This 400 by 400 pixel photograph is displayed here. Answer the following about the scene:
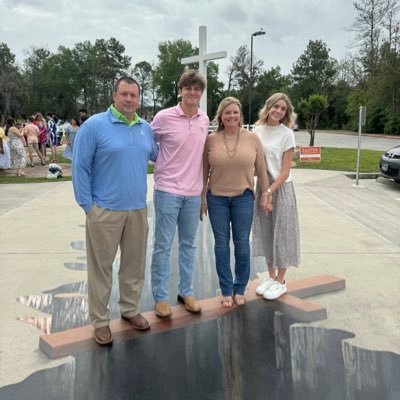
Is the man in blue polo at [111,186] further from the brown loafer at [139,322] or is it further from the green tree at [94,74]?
the green tree at [94,74]

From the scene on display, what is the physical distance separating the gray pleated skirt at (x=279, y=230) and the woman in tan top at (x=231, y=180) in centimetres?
16

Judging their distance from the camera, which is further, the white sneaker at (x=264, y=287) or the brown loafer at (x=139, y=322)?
the white sneaker at (x=264, y=287)

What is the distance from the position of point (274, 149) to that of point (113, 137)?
1.29 meters

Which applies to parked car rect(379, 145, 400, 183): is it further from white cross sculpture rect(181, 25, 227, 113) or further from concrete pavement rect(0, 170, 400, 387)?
white cross sculpture rect(181, 25, 227, 113)

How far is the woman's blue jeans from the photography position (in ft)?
11.1

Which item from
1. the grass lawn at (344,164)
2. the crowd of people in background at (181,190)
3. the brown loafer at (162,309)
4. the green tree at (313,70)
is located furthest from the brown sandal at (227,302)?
the green tree at (313,70)

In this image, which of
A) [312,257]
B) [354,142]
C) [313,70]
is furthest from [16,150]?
[313,70]

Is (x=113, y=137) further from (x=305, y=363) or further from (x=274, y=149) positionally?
(x=305, y=363)

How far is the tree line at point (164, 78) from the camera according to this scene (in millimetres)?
55344

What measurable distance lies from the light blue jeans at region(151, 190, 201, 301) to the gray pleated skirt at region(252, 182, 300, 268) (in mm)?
604

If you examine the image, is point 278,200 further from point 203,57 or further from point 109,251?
point 203,57

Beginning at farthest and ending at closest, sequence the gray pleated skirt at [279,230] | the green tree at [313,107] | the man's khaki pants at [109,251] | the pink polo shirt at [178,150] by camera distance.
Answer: the green tree at [313,107] → the gray pleated skirt at [279,230] → the pink polo shirt at [178,150] → the man's khaki pants at [109,251]

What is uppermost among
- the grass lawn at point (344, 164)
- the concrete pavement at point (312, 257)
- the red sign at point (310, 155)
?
the red sign at point (310, 155)

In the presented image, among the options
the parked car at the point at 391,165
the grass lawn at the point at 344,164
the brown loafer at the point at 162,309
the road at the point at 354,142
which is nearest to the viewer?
the brown loafer at the point at 162,309
